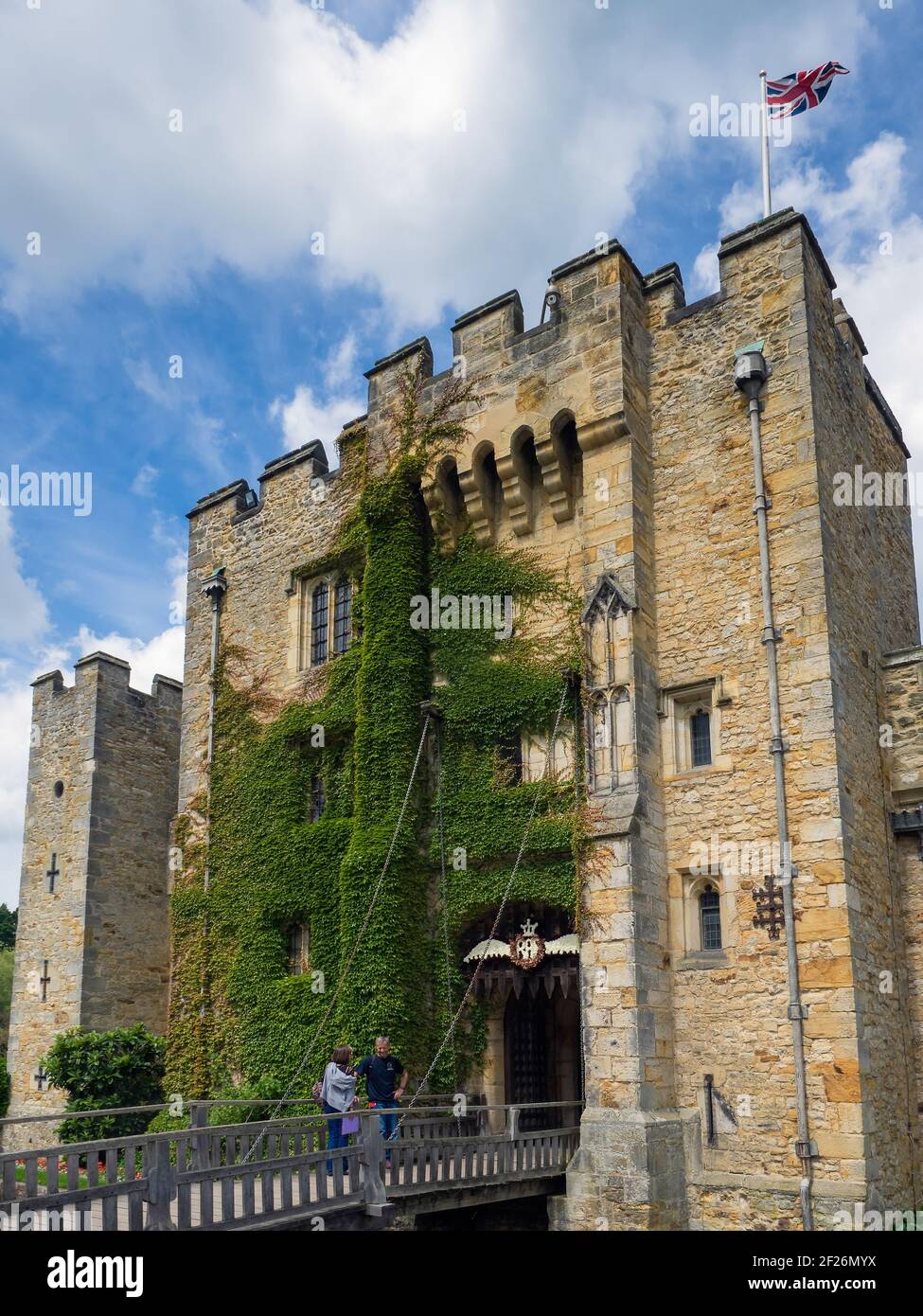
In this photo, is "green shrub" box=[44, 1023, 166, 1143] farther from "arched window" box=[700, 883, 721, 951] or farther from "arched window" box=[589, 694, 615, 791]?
"arched window" box=[700, 883, 721, 951]

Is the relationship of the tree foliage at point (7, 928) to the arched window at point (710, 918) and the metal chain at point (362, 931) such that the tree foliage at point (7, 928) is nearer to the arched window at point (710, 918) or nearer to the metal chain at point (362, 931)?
the metal chain at point (362, 931)

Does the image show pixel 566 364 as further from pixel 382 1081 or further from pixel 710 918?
pixel 382 1081

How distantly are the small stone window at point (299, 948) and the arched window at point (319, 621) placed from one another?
4.41 meters

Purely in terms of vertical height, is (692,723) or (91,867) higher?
(692,723)

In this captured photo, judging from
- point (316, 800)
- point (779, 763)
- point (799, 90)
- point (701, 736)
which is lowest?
point (779, 763)

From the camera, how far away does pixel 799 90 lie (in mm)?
16781

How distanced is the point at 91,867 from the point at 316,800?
21.6ft

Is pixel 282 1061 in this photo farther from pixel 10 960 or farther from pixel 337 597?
pixel 10 960

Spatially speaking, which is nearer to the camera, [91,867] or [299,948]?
[299,948]

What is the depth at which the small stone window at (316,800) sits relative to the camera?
64.5 feet

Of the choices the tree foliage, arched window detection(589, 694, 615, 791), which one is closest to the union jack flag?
arched window detection(589, 694, 615, 791)

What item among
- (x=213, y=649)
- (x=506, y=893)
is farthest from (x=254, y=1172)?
(x=213, y=649)

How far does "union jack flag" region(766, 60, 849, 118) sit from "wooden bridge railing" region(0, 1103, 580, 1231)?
1400 centimetres

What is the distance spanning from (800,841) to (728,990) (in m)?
2.00
